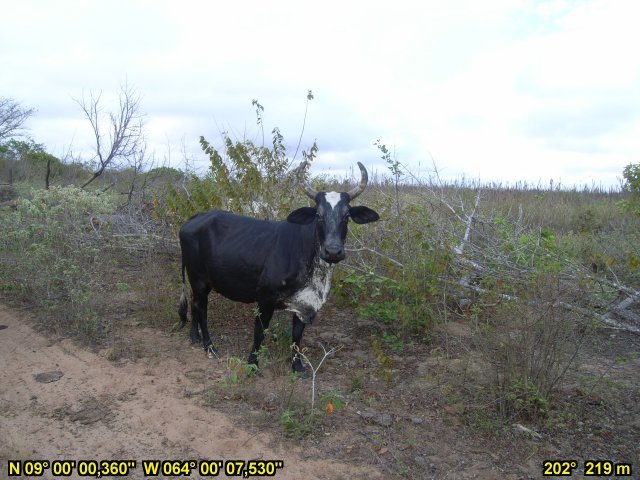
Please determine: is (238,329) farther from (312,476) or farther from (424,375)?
(312,476)

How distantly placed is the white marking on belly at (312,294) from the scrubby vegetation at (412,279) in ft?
1.93

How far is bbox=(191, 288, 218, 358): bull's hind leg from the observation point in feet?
19.5

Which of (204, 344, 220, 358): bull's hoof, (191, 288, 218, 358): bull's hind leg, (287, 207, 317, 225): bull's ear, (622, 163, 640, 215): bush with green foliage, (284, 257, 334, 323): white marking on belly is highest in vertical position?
(622, 163, 640, 215): bush with green foliage

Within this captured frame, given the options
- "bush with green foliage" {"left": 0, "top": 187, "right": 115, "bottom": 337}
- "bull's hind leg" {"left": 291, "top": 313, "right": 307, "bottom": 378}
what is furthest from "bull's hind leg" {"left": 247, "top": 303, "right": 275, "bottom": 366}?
"bush with green foliage" {"left": 0, "top": 187, "right": 115, "bottom": 337}

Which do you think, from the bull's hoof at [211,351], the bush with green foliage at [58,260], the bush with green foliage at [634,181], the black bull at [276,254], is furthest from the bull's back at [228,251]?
the bush with green foliage at [634,181]

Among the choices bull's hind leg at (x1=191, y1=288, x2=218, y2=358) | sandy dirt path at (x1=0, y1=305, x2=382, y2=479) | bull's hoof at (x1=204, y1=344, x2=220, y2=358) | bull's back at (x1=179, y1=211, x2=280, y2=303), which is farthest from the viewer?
bull's hind leg at (x1=191, y1=288, x2=218, y2=358)

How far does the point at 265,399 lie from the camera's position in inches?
Answer: 185

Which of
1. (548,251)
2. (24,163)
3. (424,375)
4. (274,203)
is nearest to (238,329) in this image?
(274,203)

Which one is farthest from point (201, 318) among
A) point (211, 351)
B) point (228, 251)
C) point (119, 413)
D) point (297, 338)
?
point (119, 413)

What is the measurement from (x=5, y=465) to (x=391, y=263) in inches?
179

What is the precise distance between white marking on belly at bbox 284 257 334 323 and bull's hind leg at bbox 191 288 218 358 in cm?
121

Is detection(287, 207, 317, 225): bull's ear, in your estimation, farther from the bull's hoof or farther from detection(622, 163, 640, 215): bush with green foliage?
detection(622, 163, 640, 215): bush with green foliage

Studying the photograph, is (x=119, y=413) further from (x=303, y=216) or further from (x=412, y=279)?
Result: (x=412, y=279)

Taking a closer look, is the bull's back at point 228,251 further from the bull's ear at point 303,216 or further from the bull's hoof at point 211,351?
the bull's hoof at point 211,351
